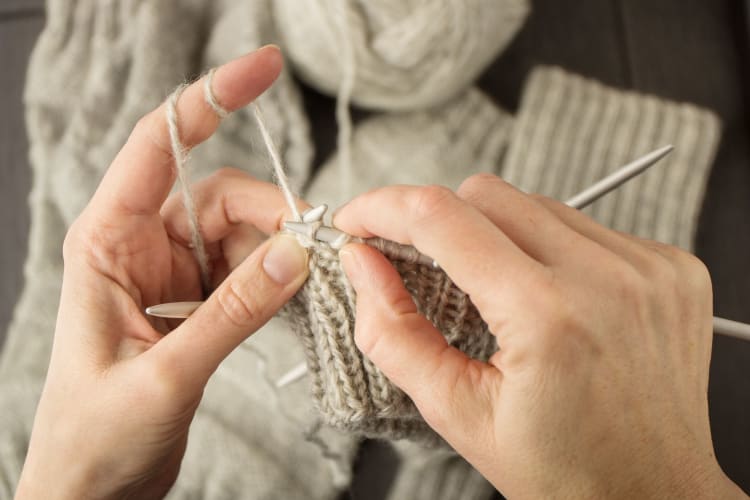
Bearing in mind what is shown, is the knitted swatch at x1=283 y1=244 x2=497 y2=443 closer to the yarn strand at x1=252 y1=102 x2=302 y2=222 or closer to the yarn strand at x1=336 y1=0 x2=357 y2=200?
the yarn strand at x1=252 y1=102 x2=302 y2=222

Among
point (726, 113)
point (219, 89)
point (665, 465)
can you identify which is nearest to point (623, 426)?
point (665, 465)

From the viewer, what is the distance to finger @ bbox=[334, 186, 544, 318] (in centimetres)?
46

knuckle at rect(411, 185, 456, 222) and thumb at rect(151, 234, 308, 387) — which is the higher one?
knuckle at rect(411, 185, 456, 222)

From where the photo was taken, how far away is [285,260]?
0.58 metres

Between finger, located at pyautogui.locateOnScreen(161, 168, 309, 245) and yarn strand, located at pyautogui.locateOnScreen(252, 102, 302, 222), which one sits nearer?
yarn strand, located at pyautogui.locateOnScreen(252, 102, 302, 222)

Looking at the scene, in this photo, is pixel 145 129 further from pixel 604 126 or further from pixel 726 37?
pixel 726 37

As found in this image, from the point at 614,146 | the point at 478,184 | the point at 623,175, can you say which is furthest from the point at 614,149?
the point at 478,184

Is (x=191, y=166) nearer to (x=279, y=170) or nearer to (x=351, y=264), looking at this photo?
(x=279, y=170)

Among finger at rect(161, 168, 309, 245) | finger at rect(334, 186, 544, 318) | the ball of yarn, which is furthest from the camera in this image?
the ball of yarn

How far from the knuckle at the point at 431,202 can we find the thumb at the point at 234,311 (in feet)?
0.48

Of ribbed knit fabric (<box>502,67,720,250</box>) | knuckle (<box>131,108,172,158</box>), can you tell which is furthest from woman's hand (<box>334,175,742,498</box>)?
ribbed knit fabric (<box>502,67,720,250</box>)

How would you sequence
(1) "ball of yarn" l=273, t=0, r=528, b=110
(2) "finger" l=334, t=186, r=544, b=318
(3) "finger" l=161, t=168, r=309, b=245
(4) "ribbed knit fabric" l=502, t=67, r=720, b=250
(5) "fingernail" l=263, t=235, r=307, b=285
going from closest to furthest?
(2) "finger" l=334, t=186, r=544, b=318 → (5) "fingernail" l=263, t=235, r=307, b=285 → (3) "finger" l=161, t=168, r=309, b=245 → (1) "ball of yarn" l=273, t=0, r=528, b=110 → (4) "ribbed knit fabric" l=502, t=67, r=720, b=250

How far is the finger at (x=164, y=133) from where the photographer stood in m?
0.62

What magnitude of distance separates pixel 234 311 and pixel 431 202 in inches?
8.4
